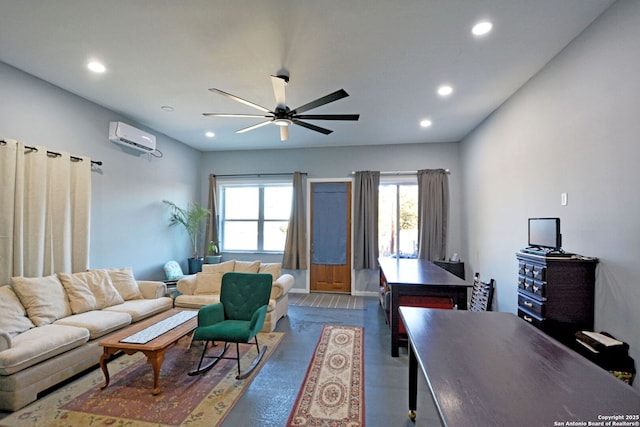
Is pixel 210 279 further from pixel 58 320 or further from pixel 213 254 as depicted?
pixel 213 254

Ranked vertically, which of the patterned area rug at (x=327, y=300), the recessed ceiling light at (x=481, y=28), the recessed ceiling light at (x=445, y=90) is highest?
the recessed ceiling light at (x=481, y=28)

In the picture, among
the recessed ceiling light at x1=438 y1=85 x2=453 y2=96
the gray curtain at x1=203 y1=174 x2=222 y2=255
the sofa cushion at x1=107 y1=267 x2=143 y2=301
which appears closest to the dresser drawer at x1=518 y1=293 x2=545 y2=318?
the recessed ceiling light at x1=438 y1=85 x2=453 y2=96

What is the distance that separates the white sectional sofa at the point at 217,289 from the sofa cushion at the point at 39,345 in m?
1.27

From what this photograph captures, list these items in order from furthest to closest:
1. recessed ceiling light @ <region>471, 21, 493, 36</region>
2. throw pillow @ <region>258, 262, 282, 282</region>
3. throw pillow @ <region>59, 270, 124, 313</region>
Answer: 1. throw pillow @ <region>258, 262, 282, 282</region>
2. throw pillow @ <region>59, 270, 124, 313</region>
3. recessed ceiling light @ <region>471, 21, 493, 36</region>

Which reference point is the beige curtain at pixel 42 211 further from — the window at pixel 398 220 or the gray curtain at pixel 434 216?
the gray curtain at pixel 434 216

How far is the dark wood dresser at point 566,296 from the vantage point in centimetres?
231

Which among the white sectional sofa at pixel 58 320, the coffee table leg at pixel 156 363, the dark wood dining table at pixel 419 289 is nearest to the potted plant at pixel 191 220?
the white sectional sofa at pixel 58 320

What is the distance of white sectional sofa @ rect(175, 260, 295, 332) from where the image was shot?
3.79 m

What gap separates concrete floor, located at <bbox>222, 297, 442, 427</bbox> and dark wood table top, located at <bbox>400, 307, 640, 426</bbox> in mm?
330

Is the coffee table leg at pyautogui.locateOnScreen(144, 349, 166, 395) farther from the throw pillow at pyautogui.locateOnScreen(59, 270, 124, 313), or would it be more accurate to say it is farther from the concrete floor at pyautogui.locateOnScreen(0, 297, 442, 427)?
the throw pillow at pyautogui.locateOnScreen(59, 270, 124, 313)

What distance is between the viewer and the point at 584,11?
85.0 inches

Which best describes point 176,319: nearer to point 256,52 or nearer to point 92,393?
point 92,393

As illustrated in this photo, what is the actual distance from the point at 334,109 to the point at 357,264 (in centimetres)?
303

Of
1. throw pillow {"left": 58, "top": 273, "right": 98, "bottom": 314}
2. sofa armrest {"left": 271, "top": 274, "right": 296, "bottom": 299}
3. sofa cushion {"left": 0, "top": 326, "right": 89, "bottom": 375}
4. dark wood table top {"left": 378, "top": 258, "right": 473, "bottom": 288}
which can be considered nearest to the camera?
sofa cushion {"left": 0, "top": 326, "right": 89, "bottom": 375}
